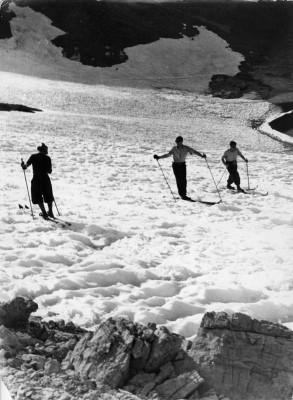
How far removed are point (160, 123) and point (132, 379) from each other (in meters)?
6.71

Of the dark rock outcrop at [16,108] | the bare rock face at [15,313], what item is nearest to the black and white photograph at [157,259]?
the bare rock face at [15,313]

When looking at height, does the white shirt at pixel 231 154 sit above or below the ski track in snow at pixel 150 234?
above

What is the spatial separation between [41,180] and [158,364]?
15.6 feet

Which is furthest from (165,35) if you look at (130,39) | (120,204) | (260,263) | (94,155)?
(260,263)

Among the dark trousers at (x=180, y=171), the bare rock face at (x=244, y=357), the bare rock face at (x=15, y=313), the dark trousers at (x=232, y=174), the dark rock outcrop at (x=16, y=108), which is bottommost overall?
the bare rock face at (x=15, y=313)

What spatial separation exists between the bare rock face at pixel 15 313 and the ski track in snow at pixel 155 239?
13.9 inches

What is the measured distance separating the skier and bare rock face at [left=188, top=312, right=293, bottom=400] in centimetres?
442

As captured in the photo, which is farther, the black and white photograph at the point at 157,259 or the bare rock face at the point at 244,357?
the black and white photograph at the point at 157,259

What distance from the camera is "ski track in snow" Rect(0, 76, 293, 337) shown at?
3871 millimetres

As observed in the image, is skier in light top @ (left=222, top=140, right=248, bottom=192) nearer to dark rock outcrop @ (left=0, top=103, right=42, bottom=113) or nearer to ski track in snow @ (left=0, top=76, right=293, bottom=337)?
ski track in snow @ (left=0, top=76, right=293, bottom=337)

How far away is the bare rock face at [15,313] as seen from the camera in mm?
3686

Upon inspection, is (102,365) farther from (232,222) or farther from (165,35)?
(165,35)

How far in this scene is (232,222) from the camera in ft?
15.6

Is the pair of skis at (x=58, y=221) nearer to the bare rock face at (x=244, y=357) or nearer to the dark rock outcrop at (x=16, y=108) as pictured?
the bare rock face at (x=244, y=357)
